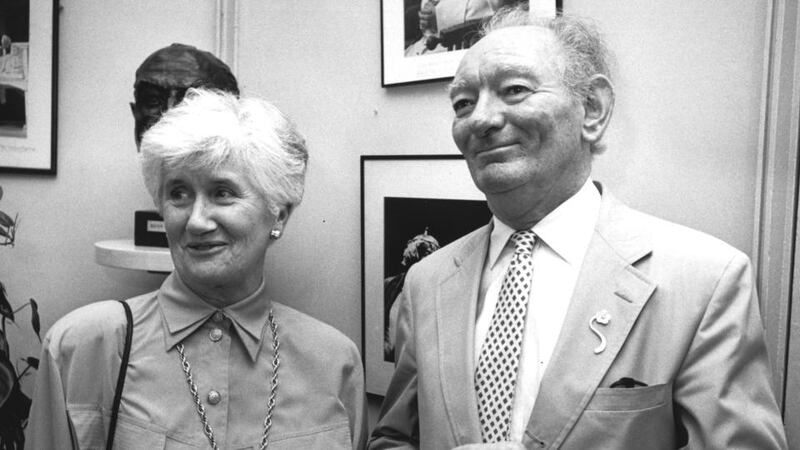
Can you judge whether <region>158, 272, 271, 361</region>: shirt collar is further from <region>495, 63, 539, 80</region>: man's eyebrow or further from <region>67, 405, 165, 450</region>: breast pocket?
<region>495, 63, 539, 80</region>: man's eyebrow

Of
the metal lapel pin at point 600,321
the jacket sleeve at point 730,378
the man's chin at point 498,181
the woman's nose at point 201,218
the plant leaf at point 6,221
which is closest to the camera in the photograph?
the jacket sleeve at point 730,378

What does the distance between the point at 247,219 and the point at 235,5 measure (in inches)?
53.8

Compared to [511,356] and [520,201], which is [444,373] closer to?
[511,356]

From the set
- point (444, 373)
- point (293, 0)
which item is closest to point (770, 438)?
point (444, 373)

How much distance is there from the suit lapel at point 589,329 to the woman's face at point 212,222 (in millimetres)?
722

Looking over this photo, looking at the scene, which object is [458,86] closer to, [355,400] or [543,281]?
[543,281]

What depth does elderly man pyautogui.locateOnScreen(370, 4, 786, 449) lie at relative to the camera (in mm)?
1217

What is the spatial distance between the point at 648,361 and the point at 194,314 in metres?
0.97

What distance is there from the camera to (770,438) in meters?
1.16

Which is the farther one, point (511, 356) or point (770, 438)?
point (511, 356)

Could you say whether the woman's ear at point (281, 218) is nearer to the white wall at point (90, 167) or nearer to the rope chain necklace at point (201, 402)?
the rope chain necklace at point (201, 402)

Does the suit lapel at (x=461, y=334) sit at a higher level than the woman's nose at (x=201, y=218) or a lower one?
lower

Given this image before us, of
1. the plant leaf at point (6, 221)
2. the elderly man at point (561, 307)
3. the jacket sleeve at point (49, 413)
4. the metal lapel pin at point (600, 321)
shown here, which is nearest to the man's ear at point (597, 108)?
the elderly man at point (561, 307)

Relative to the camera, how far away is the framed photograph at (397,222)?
2090mm
